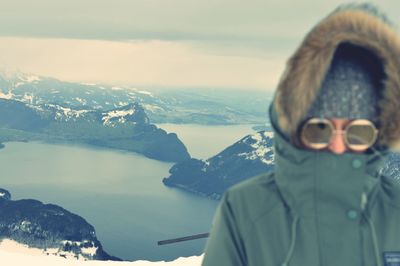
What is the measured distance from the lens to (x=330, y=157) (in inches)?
76.2

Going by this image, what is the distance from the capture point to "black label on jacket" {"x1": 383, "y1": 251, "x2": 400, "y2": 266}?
199 cm

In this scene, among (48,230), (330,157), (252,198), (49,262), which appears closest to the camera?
(330,157)

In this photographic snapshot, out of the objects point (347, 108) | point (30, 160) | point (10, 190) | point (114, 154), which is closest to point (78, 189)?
point (10, 190)

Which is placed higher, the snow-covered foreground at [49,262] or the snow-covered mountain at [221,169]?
the snow-covered foreground at [49,262]

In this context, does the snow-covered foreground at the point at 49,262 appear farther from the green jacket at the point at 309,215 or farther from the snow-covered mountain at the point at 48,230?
the snow-covered mountain at the point at 48,230

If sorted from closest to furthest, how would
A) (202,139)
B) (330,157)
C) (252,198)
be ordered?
Result: (330,157), (252,198), (202,139)

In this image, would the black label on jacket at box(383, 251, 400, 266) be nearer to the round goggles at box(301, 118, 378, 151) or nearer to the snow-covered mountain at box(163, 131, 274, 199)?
the round goggles at box(301, 118, 378, 151)

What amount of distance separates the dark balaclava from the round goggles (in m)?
0.03

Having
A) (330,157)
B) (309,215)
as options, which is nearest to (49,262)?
(309,215)

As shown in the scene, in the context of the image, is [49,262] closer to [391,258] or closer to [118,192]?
[391,258]

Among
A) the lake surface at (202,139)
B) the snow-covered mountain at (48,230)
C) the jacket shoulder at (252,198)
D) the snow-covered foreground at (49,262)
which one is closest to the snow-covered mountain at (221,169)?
the lake surface at (202,139)

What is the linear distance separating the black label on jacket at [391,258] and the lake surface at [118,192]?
78.0 meters

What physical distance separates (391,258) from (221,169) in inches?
7211

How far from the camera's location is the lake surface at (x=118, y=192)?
301 ft
